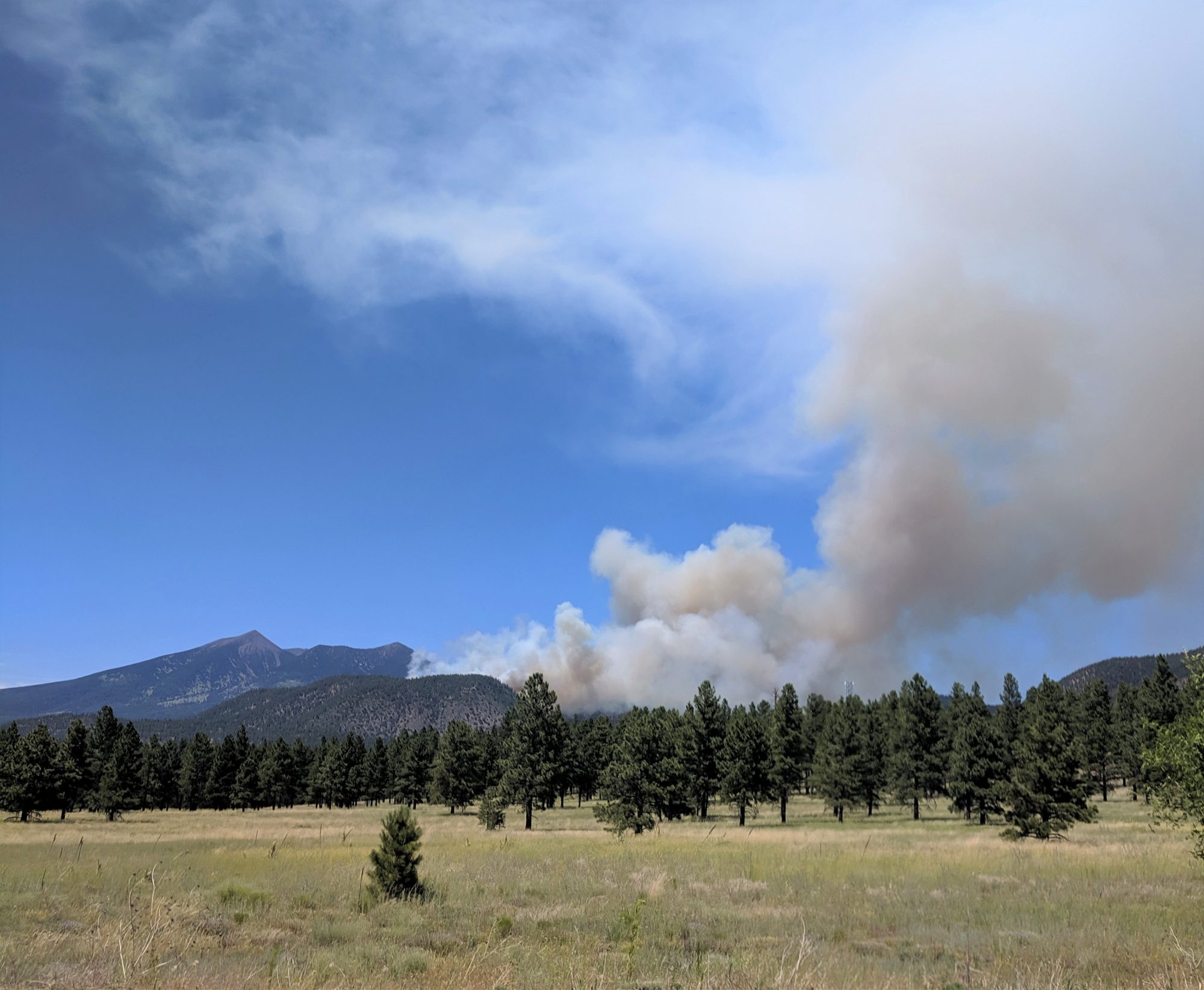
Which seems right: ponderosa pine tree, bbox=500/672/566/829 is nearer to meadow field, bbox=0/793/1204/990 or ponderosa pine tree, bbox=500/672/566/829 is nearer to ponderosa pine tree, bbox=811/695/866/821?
meadow field, bbox=0/793/1204/990

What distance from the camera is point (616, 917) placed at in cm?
1750

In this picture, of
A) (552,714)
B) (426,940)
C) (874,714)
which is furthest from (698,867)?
(874,714)

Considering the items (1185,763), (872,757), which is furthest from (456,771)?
(1185,763)

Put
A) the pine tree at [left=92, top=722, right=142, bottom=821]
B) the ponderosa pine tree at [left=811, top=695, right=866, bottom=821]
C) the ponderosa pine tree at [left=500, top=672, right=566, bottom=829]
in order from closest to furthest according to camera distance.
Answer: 1. the ponderosa pine tree at [left=500, top=672, right=566, bottom=829]
2. the ponderosa pine tree at [left=811, top=695, right=866, bottom=821]
3. the pine tree at [left=92, top=722, right=142, bottom=821]

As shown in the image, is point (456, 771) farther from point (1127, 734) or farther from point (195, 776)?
point (1127, 734)

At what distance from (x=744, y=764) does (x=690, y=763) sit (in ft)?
22.0

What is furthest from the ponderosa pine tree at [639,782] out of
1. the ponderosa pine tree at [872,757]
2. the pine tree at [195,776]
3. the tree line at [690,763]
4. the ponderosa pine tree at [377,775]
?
the pine tree at [195,776]

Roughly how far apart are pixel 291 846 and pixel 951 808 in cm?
5269

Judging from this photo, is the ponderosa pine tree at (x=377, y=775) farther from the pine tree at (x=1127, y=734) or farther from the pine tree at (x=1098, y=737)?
the pine tree at (x=1127, y=734)

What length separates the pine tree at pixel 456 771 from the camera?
81.2 metres

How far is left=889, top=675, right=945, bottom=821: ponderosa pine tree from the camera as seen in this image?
65.6 m

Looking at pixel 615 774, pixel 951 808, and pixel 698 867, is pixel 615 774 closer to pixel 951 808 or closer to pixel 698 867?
pixel 698 867

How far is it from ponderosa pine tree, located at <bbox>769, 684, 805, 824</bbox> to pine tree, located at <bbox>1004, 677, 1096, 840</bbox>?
20.7 meters

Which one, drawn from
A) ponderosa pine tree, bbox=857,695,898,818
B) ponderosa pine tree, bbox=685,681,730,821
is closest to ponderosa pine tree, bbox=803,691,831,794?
ponderosa pine tree, bbox=857,695,898,818
